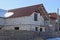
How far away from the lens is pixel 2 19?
103 ft

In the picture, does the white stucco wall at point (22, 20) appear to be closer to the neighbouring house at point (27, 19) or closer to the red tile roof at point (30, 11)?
the neighbouring house at point (27, 19)

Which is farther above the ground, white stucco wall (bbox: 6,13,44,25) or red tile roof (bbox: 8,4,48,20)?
red tile roof (bbox: 8,4,48,20)

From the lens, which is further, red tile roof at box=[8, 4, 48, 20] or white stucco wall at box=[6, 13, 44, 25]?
white stucco wall at box=[6, 13, 44, 25]

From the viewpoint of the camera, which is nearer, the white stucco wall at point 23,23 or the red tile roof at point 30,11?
the red tile roof at point 30,11

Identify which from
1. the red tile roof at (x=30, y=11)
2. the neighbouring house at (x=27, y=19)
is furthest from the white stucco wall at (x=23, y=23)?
the red tile roof at (x=30, y=11)

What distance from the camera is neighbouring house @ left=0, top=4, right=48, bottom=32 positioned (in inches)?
1155

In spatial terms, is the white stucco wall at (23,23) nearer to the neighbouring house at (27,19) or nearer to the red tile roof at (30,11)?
the neighbouring house at (27,19)

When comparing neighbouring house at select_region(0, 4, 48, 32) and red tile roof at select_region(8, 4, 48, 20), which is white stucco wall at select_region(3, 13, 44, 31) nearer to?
neighbouring house at select_region(0, 4, 48, 32)

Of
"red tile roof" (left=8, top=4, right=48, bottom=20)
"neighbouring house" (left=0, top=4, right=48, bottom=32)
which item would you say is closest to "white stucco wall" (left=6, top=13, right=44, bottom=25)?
"neighbouring house" (left=0, top=4, right=48, bottom=32)

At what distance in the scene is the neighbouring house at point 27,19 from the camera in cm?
2933

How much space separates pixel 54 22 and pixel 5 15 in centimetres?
1191

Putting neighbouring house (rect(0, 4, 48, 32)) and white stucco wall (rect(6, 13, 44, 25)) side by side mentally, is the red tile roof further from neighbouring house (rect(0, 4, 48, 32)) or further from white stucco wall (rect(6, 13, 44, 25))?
white stucco wall (rect(6, 13, 44, 25))

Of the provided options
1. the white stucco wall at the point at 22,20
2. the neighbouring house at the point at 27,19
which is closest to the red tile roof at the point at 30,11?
the neighbouring house at the point at 27,19

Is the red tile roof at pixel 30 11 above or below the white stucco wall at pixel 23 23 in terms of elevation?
above
